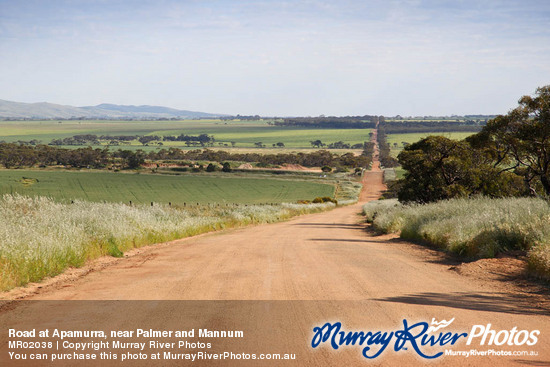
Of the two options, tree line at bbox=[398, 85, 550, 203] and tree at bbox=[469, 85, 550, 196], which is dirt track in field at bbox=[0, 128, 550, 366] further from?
tree line at bbox=[398, 85, 550, 203]

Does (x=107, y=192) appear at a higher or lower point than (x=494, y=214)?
lower

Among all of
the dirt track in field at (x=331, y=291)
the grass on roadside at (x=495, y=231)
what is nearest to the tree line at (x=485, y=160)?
the grass on roadside at (x=495, y=231)

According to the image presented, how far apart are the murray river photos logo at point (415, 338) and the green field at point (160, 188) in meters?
53.8

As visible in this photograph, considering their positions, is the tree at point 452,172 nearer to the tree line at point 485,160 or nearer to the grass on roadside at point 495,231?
the tree line at point 485,160

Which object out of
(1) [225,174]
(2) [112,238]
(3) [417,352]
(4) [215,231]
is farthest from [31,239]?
(1) [225,174]

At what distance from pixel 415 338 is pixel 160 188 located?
70182 mm

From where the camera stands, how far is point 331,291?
843 cm

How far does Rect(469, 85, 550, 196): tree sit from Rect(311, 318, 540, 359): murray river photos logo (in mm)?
15343

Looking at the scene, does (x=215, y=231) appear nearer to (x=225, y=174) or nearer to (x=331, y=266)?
(x=331, y=266)

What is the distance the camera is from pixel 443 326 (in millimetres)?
6227

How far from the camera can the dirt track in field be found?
6.22 m

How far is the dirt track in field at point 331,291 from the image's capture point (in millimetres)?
6219

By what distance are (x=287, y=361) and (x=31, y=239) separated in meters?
7.68

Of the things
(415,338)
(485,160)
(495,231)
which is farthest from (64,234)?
(485,160)
